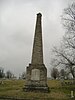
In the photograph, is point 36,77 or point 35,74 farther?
point 35,74

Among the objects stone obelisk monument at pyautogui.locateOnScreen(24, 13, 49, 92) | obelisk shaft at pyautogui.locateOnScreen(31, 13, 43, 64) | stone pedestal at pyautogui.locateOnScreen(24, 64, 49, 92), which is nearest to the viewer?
stone pedestal at pyautogui.locateOnScreen(24, 64, 49, 92)

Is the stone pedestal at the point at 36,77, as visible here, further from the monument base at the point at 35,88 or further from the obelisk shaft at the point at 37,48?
the obelisk shaft at the point at 37,48

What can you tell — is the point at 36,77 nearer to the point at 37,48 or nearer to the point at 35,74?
the point at 35,74

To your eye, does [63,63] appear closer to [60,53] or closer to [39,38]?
[60,53]

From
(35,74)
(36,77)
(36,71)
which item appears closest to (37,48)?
(36,71)

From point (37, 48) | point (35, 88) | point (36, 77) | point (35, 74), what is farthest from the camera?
point (37, 48)

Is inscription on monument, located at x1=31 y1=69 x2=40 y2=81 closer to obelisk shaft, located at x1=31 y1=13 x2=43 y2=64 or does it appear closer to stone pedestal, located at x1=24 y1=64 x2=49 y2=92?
stone pedestal, located at x1=24 y1=64 x2=49 y2=92

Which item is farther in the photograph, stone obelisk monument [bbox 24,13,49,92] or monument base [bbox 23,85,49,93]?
stone obelisk monument [bbox 24,13,49,92]

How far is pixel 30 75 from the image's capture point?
25.7 metres

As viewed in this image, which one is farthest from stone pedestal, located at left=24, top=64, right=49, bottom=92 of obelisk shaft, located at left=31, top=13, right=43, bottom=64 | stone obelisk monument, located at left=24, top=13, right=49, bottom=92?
obelisk shaft, located at left=31, top=13, right=43, bottom=64

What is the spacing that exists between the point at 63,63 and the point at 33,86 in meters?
5.12

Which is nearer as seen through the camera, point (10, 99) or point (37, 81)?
point (10, 99)

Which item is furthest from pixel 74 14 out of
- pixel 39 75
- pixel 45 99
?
pixel 45 99

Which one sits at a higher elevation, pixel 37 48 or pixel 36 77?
pixel 37 48
